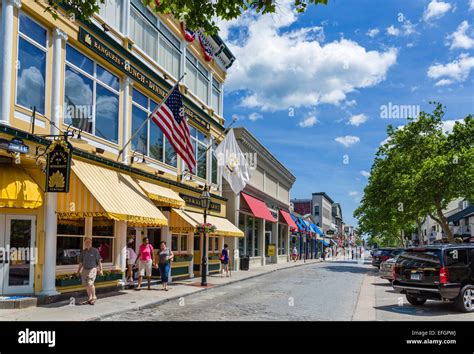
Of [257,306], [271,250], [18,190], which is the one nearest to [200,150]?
[257,306]

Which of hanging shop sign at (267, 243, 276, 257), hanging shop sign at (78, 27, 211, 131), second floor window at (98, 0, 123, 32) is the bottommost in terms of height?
hanging shop sign at (267, 243, 276, 257)

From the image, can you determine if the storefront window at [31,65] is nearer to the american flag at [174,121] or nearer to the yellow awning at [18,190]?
the yellow awning at [18,190]

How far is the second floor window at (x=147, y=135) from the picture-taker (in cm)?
1848

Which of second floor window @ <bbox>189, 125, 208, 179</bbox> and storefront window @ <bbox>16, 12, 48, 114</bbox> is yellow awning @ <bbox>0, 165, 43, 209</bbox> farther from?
second floor window @ <bbox>189, 125, 208, 179</bbox>

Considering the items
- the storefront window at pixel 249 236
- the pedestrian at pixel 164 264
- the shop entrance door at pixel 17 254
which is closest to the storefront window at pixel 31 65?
the shop entrance door at pixel 17 254

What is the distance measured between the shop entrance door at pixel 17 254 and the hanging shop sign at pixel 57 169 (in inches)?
49.6

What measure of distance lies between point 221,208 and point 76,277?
607 inches

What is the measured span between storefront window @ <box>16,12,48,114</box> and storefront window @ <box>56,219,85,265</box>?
11.2 ft

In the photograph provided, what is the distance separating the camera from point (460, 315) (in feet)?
39.8

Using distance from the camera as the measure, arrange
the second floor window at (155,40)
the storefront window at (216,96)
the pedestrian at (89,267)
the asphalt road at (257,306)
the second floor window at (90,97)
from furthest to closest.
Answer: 1. the storefront window at (216,96)
2. the second floor window at (155,40)
3. the second floor window at (90,97)
4. the pedestrian at (89,267)
5. the asphalt road at (257,306)

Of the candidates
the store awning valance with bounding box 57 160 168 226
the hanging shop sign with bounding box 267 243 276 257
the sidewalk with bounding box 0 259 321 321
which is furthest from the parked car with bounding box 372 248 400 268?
the store awning valance with bounding box 57 160 168 226

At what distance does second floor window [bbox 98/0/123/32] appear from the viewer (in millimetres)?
16417
